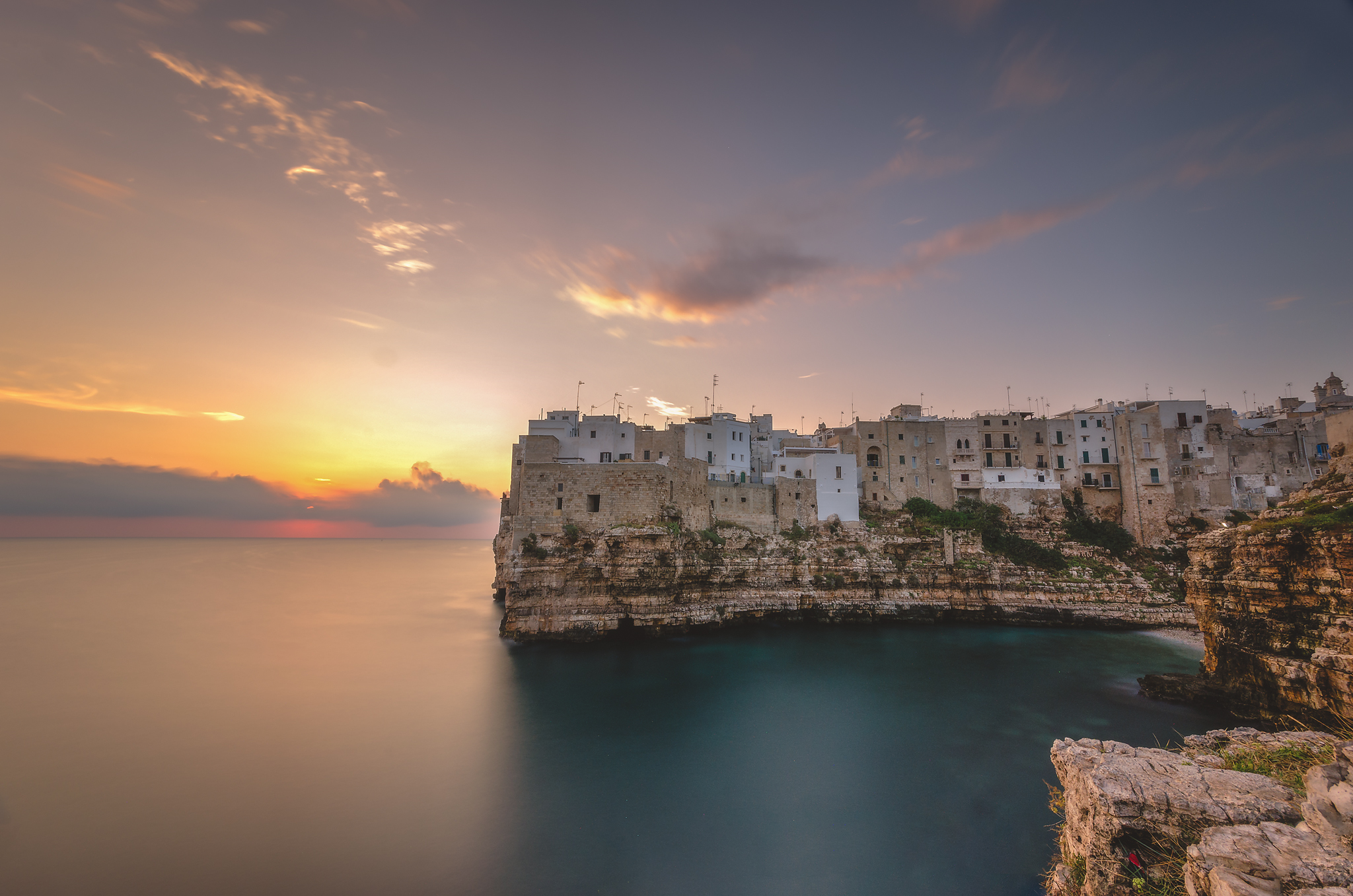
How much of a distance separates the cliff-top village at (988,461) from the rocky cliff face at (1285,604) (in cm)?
A: 1982

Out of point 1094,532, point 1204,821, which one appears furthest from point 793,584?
point 1204,821

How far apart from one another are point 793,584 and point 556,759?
1929cm

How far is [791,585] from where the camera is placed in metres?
30.8

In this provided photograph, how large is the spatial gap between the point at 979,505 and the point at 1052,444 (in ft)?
26.1

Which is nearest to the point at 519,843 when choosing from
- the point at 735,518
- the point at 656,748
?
the point at 656,748

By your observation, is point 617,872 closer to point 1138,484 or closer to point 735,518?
point 735,518

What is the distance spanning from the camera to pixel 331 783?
13695 millimetres

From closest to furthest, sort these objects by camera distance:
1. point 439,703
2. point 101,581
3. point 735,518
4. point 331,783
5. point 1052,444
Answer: point 331,783, point 439,703, point 735,518, point 1052,444, point 101,581

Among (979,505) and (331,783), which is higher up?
(979,505)

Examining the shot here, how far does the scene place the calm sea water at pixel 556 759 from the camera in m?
10.2

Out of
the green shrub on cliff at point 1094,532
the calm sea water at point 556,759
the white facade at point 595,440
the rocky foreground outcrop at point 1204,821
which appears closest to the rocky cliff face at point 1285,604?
the calm sea water at point 556,759

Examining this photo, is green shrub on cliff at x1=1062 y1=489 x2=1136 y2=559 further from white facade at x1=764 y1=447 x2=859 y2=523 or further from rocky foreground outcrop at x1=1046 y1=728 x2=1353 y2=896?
rocky foreground outcrop at x1=1046 y1=728 x2=1353 y2=896

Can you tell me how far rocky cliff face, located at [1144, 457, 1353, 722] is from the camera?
11.7m

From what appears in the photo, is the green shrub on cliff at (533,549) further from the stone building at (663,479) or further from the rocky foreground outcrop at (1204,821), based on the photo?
the rocky foreground outcrop at (1204,821)
